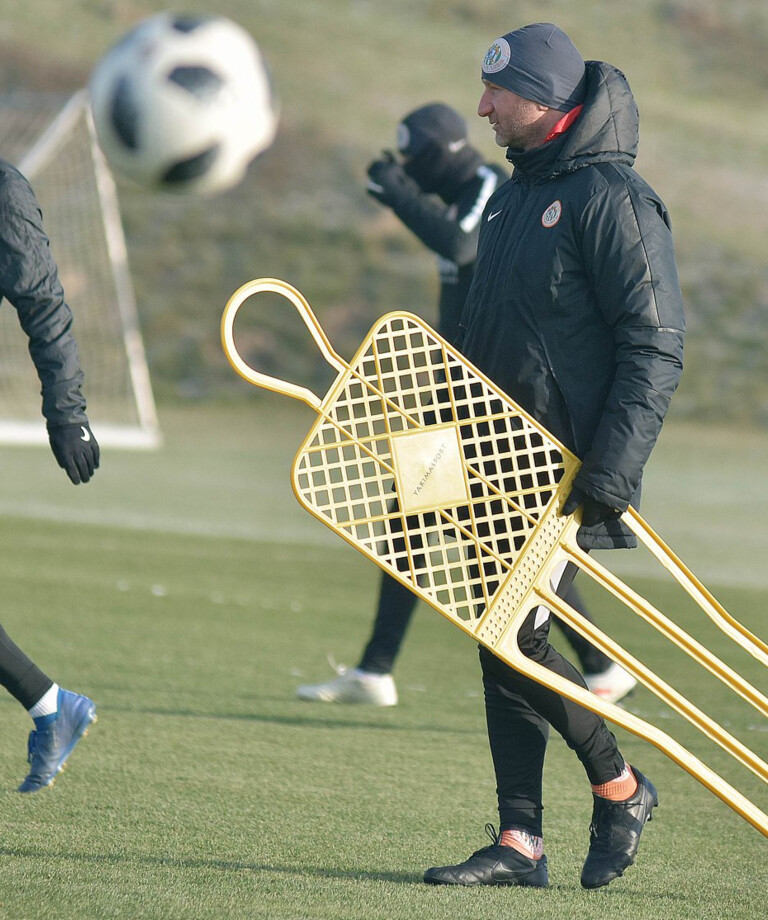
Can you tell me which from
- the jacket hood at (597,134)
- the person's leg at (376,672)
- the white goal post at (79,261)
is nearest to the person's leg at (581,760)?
the jacket hood at (597,134)

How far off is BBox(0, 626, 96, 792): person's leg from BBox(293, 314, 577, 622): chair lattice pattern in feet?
3.42

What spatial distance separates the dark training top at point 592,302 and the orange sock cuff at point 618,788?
584 mm

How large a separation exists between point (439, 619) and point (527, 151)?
441 cm

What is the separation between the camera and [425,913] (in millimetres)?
3131

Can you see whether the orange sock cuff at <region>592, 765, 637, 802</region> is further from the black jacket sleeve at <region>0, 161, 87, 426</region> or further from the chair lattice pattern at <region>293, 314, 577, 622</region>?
the black jacket sleeve at <region>0, 161, 87, 426</region>

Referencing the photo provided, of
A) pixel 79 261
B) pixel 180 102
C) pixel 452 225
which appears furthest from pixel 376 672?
pixel 79 261

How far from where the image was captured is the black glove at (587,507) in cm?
318

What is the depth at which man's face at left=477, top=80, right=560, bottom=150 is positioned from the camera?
10.9ft

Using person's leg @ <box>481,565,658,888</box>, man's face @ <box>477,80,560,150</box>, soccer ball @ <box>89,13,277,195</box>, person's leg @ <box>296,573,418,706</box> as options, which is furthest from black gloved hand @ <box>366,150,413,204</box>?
soccer ball @ <box>89,13,277,195</box>

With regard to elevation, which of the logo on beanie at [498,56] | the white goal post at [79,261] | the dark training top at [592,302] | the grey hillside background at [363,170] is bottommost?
the grey hillside background at [363,170]

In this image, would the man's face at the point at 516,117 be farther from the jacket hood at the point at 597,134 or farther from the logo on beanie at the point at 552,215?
the logo on beanie at the point at 552,215

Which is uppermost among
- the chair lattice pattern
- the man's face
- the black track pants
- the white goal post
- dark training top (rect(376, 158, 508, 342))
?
the man's face

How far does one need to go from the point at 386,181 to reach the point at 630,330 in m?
2.49

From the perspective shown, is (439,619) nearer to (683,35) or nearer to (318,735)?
(318,735)
